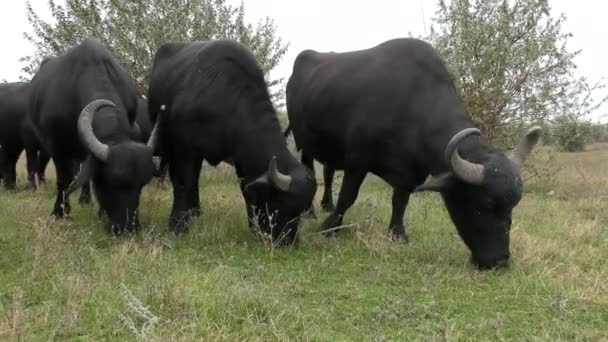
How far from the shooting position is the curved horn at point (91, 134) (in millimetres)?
5750

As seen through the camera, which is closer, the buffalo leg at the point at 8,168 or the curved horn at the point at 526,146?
the curved horn at the point at 526,146

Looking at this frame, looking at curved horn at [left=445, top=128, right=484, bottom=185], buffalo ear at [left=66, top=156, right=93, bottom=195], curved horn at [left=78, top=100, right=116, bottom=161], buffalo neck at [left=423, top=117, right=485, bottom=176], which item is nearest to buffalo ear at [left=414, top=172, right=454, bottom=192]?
curved horn at [left=445, top=128, right=484, bottom=185]

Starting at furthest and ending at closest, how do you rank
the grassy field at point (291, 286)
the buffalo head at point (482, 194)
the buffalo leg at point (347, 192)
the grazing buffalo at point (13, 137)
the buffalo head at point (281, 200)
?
1. the grazing buffalo at point (13, 137)
2. the buffalo leg at point (347, 192)
3. the buffalo head at point (281, 200)
4. the buffalo head at point (482, 194)
5. the grassy field at point (291, 286)

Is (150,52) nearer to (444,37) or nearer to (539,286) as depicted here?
(444,37)

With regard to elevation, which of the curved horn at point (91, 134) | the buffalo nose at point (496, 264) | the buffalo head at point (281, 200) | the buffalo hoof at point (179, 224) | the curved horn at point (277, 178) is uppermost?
the curved horn at point (91, 134)

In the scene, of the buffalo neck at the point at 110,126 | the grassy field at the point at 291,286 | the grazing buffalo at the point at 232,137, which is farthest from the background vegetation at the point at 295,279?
the buffalo neck at the point at 110,126

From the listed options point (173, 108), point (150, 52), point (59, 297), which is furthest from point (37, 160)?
point (59, 297)

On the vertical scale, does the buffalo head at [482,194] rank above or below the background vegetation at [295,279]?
above

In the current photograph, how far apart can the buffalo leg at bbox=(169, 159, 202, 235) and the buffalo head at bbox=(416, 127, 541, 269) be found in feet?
9.41

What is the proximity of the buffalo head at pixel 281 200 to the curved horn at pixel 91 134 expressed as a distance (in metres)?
1.55

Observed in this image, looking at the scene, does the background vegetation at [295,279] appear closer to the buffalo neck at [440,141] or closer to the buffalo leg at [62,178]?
the buffalo leg at [62,178]

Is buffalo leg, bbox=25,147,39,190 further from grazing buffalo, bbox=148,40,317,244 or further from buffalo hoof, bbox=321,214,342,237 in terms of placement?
buffalo hoof, bbox=321,214,342,237

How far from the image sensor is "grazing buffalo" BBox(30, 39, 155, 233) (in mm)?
5824

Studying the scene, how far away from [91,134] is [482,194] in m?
3.98
